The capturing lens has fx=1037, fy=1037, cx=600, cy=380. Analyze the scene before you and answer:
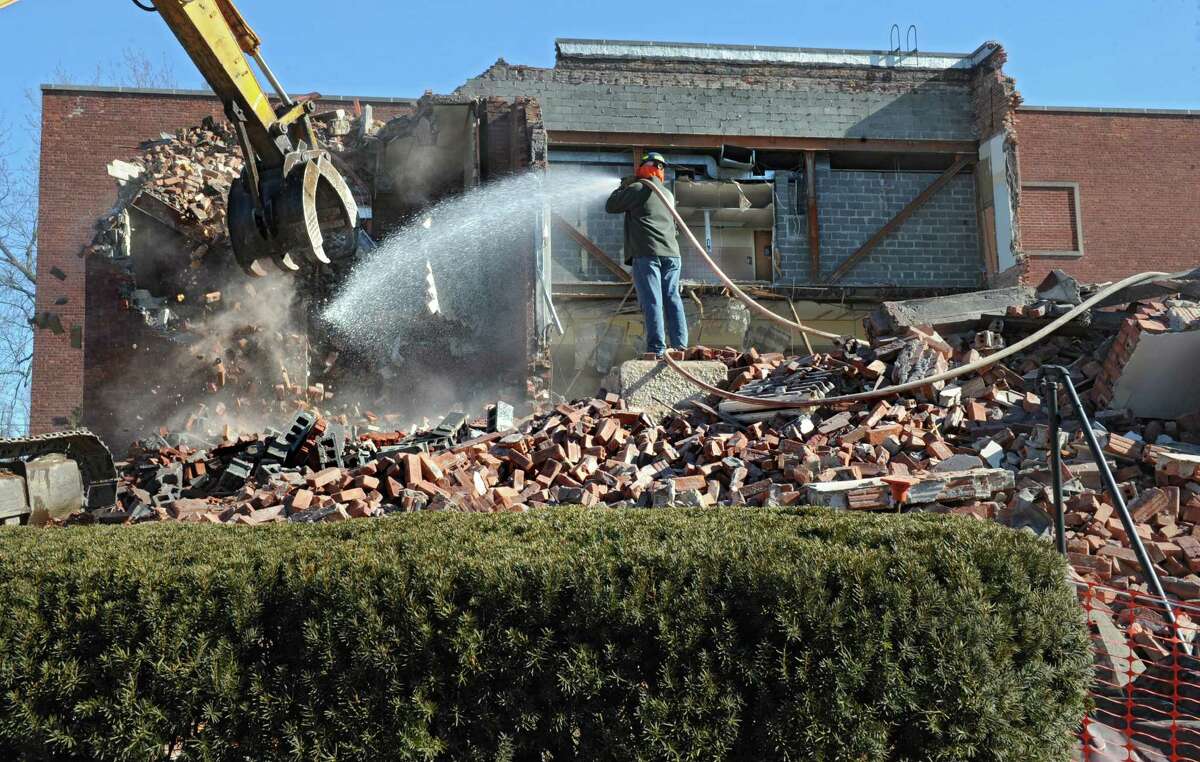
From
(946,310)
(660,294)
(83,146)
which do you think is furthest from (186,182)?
(946,310)

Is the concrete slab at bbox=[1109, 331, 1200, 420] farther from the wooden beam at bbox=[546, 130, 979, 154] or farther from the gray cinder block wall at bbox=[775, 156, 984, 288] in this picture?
the wooden beam at bbox=[546, 130, 979, 154]

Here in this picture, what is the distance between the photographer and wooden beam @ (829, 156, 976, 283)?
19.2 m

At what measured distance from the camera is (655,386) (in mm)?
9461

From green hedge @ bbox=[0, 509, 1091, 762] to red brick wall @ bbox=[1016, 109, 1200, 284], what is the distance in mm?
22956

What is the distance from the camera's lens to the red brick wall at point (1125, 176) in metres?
24.6

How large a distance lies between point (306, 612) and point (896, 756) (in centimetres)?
211

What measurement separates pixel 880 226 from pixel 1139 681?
15.3m

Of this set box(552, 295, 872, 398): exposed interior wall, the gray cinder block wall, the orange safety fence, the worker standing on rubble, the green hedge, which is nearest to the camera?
the green hedge

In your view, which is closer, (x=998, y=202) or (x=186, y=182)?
(x=186, y=182)

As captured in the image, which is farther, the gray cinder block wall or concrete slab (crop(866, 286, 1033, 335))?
the gray cinder block wall

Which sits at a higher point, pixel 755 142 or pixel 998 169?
pixel 755 142

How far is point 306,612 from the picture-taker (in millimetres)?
3721

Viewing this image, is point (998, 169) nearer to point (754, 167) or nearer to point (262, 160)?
point (754, 167)

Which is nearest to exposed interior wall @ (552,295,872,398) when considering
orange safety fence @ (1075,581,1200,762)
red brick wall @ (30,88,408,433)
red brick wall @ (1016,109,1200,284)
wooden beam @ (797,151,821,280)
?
wooden beam @ (797,151,821,280)
